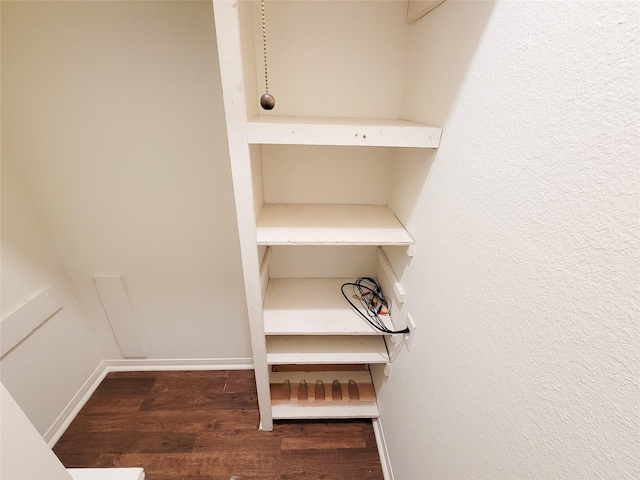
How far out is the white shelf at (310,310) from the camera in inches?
40.8

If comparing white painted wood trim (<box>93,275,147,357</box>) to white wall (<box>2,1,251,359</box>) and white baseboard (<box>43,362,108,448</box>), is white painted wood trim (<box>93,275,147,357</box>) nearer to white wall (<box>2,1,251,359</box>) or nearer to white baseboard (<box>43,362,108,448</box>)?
white wall (<box>2,1,251,359</box>)

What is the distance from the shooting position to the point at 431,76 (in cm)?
77

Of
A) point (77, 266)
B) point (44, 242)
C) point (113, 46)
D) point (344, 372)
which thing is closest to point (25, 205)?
point (44, 242)

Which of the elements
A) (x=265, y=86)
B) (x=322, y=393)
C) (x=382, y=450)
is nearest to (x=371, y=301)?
(x=322, y=393)

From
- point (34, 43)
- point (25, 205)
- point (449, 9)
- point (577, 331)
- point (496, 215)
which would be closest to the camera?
point (577, 331)

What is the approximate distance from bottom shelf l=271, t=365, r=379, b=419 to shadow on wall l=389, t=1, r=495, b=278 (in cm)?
82

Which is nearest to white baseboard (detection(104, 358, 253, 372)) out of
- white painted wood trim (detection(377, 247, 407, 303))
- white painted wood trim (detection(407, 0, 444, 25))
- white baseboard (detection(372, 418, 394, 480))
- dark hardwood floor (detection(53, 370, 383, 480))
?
dark hardwood floor (detection(53, 370, 383, 480))

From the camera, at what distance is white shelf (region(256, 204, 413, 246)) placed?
0.87m

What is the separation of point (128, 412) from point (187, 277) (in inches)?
33.6

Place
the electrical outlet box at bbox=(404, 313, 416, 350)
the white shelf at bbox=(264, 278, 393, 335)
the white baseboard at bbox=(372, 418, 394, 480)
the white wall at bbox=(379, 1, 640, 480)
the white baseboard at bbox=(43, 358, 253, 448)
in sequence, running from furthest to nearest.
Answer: the white baseboard at bbox=(43, 358, 253, 448), the white baseboard at bbox=(372, 418, 394, 480), the white shelf at bbox=(264, 278, 393, 335), the electrical outlet box at bbox=(404, 313, 416, 350), the white wall at bbox=(379, 1, 640, 480)

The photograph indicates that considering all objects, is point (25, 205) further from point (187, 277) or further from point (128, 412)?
point (128, 412)

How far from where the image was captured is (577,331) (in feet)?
1.09

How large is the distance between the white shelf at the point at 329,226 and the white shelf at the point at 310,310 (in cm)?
40

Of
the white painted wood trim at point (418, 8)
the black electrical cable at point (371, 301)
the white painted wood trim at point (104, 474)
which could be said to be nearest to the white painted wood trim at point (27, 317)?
the white painted wood trim at point (104, 474)
